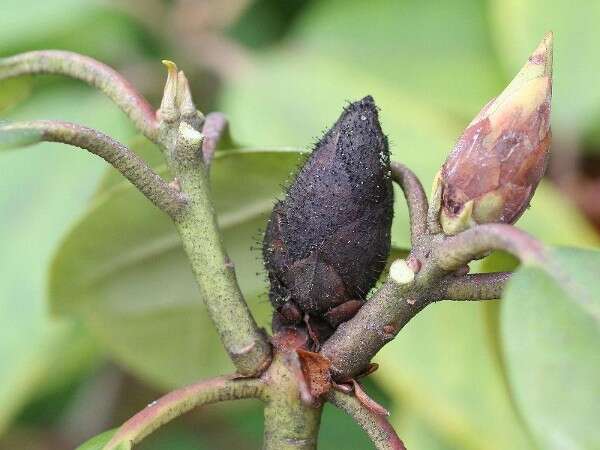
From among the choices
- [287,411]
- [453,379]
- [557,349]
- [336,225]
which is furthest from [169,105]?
[453,379]

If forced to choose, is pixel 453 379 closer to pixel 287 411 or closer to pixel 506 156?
pixel 287 411

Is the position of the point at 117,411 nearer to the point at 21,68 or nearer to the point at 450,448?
the point at 450,448

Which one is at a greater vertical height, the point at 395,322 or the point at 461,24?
the point at 461,24

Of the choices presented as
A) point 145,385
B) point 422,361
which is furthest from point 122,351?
point 145,385

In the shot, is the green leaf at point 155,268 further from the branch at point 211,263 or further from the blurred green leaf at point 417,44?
the blurred green leaf at point 417,44

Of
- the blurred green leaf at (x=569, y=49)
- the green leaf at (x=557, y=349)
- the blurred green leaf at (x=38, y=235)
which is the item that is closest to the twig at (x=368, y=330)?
the green leaf at (x=557, y=349)

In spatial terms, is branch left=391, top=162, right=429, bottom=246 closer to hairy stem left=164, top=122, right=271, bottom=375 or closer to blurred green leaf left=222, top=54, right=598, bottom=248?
hairy stem left=164, top=122, right=271, bottom=375
